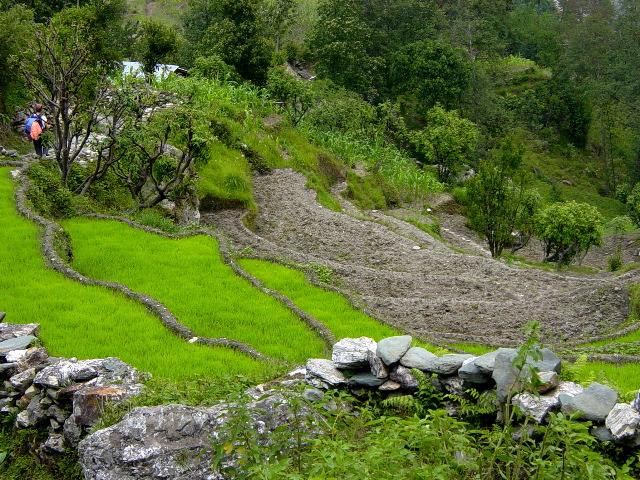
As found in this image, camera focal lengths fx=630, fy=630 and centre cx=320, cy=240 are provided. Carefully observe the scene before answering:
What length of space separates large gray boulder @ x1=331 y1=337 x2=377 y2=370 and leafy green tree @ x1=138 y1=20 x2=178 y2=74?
27.5 m

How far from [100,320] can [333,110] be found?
27.4 m

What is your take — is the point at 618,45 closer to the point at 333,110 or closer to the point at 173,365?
Answer: the point at 333,110

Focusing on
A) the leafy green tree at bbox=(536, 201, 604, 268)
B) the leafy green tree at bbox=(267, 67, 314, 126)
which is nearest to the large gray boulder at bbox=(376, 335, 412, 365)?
the leafy green tree at bbox=(536, 201, 604, 268)

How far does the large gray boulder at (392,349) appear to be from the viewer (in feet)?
24.6

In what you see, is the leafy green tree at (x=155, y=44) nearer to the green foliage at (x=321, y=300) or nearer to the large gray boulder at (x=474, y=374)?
the green foliage at (x=321, y=300)

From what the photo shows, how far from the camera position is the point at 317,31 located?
46.7 m

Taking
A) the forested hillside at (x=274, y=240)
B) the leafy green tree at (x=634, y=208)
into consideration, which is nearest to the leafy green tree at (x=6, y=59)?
the forested hillside at (x=274, y=240)

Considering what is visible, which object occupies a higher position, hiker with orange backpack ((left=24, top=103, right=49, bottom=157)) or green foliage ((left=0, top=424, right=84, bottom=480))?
hiker with orange backpack ((left=24, top=103, right=49, bottom=157))

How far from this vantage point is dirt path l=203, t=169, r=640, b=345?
43.2ft

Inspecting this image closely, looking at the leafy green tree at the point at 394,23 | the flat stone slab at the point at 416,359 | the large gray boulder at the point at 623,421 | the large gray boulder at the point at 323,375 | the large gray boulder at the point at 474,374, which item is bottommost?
the large gray boulder at the point at 323,375

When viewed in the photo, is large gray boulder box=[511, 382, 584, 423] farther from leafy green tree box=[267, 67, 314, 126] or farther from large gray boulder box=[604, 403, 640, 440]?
leafy green tree box=[267, 67, 314, 126]

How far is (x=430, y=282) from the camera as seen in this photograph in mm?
15719

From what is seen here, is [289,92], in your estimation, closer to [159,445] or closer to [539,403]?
[159,445]

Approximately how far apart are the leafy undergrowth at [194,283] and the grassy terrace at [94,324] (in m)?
0.79
